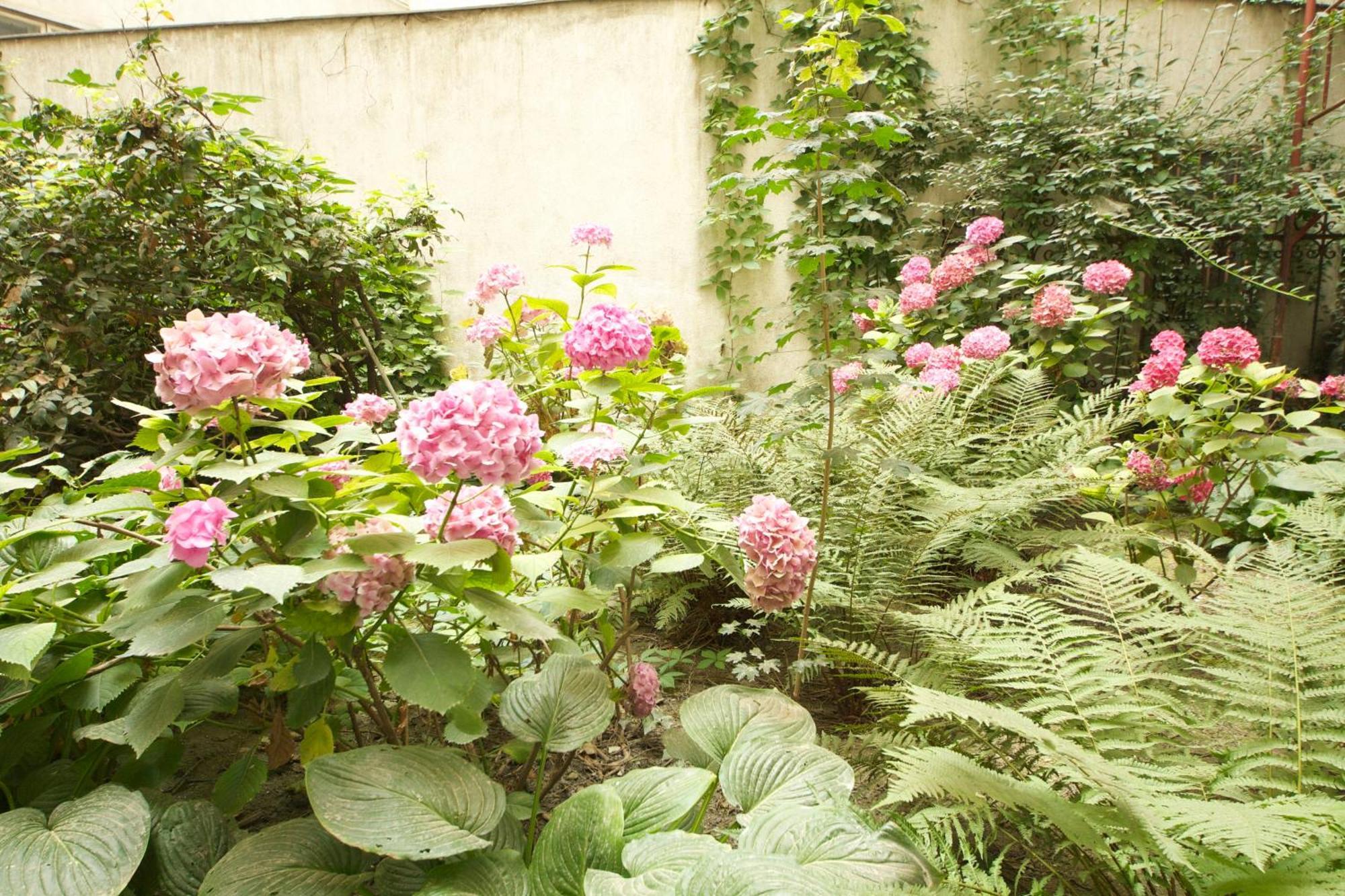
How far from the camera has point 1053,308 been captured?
3.04 metres

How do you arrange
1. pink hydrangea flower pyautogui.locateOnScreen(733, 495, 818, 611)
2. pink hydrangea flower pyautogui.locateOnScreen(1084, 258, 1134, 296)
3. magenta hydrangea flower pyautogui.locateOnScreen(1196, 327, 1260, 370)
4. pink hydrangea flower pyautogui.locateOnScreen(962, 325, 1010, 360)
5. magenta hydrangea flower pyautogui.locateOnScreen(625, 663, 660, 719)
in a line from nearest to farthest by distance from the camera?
pink hydrangea flower pyautogui.locateOnScreen(733, 495, 818, 611)
magenta hydrangea flower pyautogui.locateOnScreen(625, 663, 660, 719)
magenta hydrangea flower pyautogui.locateOnScreen(1196, 327, 1260, 370)
pink hydrangea flower pyautogui.locateOnScreen(962, 325, 1010, 360)
pink hydrangea flower pyautogui.locateOnScreen(1084, 258, 1134, 296)

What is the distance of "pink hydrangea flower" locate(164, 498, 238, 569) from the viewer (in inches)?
33.4

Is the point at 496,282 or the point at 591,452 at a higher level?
the point at 496,282

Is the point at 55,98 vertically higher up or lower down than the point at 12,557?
higher up

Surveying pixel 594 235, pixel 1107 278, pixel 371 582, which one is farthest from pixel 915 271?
pixel 371 582

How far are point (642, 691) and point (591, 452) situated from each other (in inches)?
20.7

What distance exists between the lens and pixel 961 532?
1857 mm

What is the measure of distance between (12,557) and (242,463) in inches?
24.4

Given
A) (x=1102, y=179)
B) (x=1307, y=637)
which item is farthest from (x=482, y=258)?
(x=1307, y=637)

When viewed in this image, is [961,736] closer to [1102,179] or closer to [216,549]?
[216,549]

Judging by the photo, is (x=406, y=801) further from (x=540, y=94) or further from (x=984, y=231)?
(x=540, y=94)

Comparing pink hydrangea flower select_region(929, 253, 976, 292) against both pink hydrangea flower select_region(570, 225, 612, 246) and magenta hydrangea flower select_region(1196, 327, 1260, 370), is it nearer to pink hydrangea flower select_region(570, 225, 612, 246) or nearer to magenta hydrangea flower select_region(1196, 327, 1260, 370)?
magenta hydrangea flower select_region(1196, 327, 1260, 370)

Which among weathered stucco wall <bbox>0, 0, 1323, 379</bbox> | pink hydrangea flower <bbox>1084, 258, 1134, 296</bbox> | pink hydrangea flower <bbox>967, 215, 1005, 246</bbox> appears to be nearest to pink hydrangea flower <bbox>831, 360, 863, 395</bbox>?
pink hydrangea flower <bbox>967, 215, 1005, 246</bbox>

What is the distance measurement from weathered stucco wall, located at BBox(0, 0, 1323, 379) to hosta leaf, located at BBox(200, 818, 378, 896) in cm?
421
